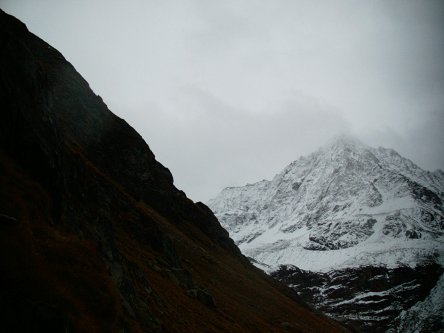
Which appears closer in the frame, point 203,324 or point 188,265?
point 203,324

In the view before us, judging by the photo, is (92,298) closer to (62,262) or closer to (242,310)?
(62,262)

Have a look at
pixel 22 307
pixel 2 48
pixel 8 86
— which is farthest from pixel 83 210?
→ pixel 22 307

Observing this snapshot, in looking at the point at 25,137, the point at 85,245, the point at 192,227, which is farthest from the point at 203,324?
the point at 192,227

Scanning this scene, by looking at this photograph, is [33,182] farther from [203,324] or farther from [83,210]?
[203,324]

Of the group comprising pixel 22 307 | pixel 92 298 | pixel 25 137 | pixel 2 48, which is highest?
pixel 2 48

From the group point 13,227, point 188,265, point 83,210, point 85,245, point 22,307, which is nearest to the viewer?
point 22,307

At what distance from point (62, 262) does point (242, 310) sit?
46.6 metres

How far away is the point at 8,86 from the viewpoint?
24297 millimetres

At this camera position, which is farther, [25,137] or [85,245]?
[25,137]

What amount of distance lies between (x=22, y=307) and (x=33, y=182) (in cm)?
957

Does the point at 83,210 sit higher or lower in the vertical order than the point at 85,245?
higher

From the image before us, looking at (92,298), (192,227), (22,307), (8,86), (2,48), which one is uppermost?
(192,227)

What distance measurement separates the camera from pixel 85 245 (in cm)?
2120

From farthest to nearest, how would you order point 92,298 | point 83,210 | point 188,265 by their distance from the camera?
point 188,265, point 83,210, point 92,298
